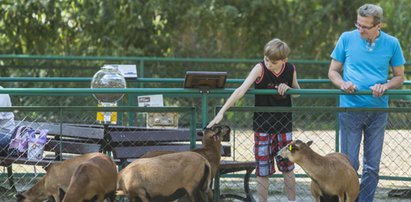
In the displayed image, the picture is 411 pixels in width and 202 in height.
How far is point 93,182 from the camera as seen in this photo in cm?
760

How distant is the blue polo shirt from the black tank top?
0.57 metres

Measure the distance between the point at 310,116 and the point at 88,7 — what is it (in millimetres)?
5551

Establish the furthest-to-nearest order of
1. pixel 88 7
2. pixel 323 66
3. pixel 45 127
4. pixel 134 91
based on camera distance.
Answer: pixel 88 7 < pixel 323 66 < pixel 45 127 < pixel 134 91

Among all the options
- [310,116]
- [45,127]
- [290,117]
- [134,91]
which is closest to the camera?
[134,91]

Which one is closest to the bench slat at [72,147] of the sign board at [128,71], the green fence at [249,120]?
the green fence at [249,120]

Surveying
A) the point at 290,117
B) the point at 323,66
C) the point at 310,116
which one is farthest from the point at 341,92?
the point at 323,66

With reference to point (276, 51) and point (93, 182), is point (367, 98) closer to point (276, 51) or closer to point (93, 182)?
→ point (276, 51)

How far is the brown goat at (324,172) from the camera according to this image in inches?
316

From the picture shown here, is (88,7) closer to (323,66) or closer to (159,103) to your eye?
(323,66)

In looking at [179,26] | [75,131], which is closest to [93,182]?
[75,131]

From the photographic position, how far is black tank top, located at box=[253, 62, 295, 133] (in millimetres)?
8570

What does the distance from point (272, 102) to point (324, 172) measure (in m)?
0.89

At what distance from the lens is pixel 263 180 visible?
8.60 meters

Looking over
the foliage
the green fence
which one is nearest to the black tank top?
the green fence
